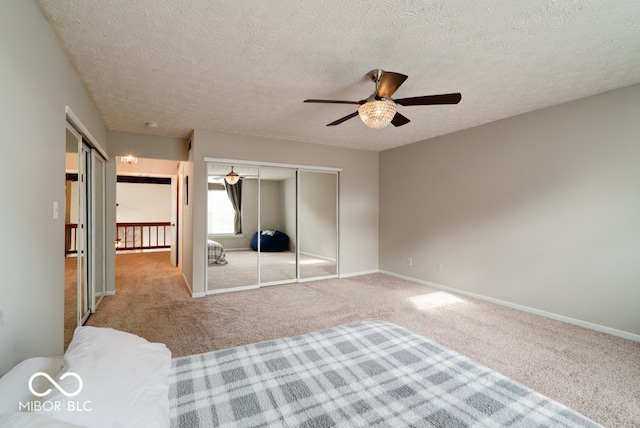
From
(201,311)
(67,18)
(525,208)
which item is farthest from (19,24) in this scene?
(525,208)

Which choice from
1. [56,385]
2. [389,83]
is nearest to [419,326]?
[389,83]

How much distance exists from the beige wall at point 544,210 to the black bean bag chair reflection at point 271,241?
233cm

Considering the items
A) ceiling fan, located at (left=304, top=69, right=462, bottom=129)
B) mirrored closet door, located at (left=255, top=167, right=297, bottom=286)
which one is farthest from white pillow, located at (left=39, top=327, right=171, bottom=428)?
mirrored closet door, located at (left=255, top=167, right=297, bottom=286)

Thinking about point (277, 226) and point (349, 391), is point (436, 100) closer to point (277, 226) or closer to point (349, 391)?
point (349, 391)

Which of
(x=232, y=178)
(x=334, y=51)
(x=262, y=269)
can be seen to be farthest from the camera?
(x=262, y=269)

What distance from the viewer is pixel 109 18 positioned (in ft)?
6.15

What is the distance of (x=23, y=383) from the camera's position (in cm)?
97

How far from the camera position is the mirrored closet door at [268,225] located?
461 centimetres

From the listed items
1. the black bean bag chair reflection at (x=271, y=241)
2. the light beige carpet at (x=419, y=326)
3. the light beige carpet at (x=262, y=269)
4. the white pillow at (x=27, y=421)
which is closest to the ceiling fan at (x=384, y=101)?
the light beige carpet at (x=419, y=326)

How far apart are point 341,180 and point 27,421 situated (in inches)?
202

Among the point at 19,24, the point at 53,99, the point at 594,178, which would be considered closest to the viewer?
the point at 19,24

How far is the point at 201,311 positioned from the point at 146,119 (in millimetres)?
2612

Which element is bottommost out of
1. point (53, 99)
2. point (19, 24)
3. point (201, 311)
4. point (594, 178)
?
point (201, 311)

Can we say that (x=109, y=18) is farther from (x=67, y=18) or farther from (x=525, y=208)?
(x=525, y=208)
